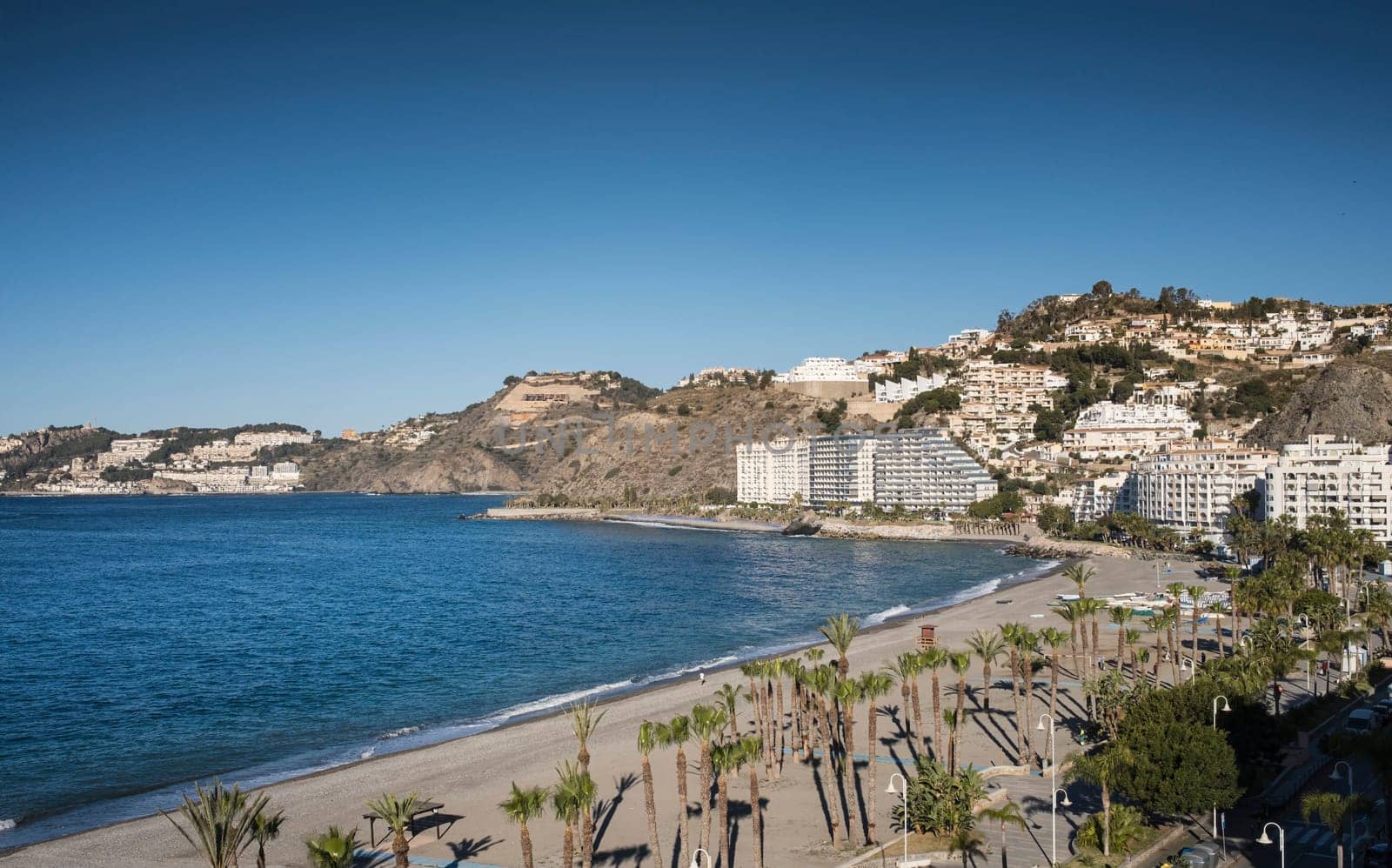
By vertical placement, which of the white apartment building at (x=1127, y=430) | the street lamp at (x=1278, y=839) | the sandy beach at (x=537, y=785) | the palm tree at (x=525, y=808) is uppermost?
the white apartment building at (x=1127, y=430)

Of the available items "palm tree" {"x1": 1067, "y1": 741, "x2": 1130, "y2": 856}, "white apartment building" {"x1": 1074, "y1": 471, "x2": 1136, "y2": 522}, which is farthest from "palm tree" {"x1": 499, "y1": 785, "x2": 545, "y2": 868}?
"white apartment building" {"x1": 1074, "y1": 471, "x2": 1136, "y2": 522}

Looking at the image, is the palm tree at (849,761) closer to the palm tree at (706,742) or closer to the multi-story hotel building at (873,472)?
the palm tree at (706,742)

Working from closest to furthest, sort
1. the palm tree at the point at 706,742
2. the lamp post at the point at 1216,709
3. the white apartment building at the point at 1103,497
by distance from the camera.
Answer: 1. the palm tree at the point at 706,742
2. the lamp post at the point at 1216,709
3. the white apartment building at the point at 1103,497

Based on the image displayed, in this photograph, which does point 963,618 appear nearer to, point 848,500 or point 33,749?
point 33,749

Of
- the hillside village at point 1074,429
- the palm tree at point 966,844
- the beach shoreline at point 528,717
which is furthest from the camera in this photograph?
the hillside village at point 1074,429

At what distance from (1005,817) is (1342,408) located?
292 feet

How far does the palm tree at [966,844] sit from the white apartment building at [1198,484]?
64.8m

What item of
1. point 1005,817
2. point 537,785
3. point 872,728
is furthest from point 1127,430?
point 1005,817

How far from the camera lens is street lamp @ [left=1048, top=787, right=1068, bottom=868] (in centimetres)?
1834

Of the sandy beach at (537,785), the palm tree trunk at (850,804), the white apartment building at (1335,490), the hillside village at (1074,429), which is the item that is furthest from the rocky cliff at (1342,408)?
the palm tree trunk at (850,804)

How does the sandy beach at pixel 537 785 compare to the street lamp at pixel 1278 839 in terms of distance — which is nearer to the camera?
the street lamp at pixel 1278 839

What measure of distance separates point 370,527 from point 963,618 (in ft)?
354

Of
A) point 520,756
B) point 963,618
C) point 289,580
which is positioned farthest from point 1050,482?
point 520,756

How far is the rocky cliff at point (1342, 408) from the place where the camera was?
294ft
